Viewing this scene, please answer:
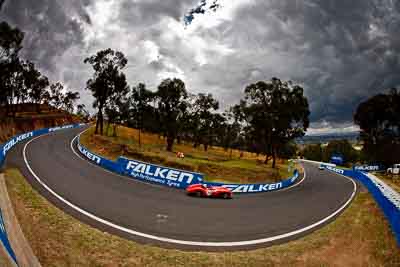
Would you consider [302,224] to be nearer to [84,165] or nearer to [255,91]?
[84,165]

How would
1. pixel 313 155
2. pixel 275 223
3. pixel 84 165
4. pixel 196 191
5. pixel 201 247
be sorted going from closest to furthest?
pixel 201 247
pixel 275 223
pixel 196 191
pixel 84 165
pixel 313 155

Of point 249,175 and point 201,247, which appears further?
point 249,175

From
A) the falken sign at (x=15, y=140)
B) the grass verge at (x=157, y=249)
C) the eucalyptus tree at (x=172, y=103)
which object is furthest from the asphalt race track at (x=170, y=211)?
the eucalyptus tree at (x=172, y=103)

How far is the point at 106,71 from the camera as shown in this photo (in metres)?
50.2

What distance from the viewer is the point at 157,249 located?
985 centimetres

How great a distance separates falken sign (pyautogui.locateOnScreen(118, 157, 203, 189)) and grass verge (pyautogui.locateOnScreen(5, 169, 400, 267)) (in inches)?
453

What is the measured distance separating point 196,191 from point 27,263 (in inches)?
596

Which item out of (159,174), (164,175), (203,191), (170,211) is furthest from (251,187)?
(170,211)

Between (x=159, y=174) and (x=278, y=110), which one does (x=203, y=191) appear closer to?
(x=159, y=174)

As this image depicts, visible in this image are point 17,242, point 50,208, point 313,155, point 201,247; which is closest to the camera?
point 17,242

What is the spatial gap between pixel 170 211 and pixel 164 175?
8.76 meters

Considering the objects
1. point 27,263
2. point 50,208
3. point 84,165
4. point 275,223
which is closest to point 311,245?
point 275,223

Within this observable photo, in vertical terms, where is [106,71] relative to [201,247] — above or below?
above

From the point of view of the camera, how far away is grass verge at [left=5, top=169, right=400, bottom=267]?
830cm
